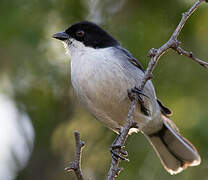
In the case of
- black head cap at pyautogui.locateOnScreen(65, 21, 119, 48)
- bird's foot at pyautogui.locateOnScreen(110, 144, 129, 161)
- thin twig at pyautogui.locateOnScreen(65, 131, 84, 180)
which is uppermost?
black head cap at pyautogui.locateOnScreen(65, 21, 119, 48)

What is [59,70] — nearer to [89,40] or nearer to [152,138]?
[89,40]

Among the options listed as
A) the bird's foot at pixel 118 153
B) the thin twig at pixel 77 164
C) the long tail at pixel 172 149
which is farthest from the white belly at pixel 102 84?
the thin twig at pixel 77 164

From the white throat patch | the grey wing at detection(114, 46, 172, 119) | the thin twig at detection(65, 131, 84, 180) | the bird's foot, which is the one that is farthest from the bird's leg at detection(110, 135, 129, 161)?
the white throat patch

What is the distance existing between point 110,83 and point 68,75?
5.28 feet

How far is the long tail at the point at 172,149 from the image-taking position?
19.5 ft

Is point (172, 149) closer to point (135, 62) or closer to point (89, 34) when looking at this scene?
point (135, 62)

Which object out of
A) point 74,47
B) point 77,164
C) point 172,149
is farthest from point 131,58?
Result: point 77,164

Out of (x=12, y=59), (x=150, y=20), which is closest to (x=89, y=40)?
(x=150, y=20)

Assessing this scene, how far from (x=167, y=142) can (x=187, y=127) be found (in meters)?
0.61

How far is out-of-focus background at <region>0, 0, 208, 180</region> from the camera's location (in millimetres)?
6008

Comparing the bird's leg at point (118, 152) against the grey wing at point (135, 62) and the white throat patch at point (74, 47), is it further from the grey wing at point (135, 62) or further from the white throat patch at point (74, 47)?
the white throat patch at point (74, 47)

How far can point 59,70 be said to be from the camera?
6496 mm

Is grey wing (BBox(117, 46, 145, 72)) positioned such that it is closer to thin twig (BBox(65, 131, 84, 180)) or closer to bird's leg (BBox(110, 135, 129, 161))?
bird's leg (BBox(110, 135, 129, 161))

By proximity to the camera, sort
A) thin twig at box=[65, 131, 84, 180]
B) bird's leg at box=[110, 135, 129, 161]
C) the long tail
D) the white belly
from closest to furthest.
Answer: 1. thin twig at box=[65, 131, 84, 180]
2. bird's leg at box=[110, 135, 129, 161]
3. the white belly
4. the long tail
